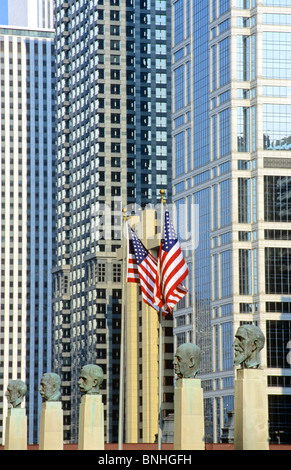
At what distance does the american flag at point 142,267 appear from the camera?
65812 mm

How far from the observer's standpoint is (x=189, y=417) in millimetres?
54312

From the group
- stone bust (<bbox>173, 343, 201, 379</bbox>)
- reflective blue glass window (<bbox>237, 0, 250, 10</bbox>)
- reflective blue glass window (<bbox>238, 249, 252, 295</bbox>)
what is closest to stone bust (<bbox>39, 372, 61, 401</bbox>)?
stone bust (<bbox>173, 343, 201, 379</bbox>)

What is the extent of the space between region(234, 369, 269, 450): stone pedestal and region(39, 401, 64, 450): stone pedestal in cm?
1989

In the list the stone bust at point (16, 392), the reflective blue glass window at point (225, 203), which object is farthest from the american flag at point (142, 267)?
the reflective blue glass window at point (225, 203)

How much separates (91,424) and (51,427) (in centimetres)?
461

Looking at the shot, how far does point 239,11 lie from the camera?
651ft

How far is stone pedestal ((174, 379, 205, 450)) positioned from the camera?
54.1 m

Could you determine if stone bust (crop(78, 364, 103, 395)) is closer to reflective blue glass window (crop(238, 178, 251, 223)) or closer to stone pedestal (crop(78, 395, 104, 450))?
stone pedestal (crop(78, 395, 104, 450))

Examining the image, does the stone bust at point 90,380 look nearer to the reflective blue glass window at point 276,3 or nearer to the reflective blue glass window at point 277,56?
the reflective blue glass window at point 277,56

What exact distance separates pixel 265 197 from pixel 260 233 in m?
6.22

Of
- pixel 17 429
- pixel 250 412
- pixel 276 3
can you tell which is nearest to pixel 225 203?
pixel 276 3

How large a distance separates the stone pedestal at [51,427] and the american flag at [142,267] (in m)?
8.72

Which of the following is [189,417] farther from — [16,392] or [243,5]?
[243,5]

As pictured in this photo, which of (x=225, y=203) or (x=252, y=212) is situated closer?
(x=252, y=212)
